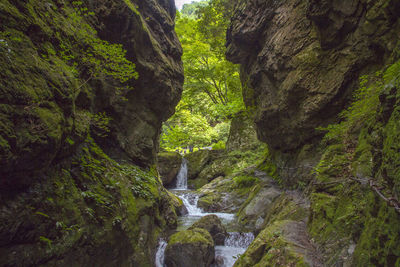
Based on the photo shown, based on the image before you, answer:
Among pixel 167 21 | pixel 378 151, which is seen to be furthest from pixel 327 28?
pixel 167 21

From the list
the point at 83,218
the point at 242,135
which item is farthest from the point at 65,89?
the point at 242,135

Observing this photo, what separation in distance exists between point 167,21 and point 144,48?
307 centimetres

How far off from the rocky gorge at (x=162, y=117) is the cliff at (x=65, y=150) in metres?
0.03

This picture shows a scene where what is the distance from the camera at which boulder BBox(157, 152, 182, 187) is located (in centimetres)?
1662

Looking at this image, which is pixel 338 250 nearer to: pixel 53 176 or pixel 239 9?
pixel 53 176

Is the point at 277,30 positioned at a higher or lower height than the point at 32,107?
higher

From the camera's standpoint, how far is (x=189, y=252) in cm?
586

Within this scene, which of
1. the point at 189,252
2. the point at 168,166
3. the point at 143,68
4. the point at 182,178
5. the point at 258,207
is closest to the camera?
the point at 189,252

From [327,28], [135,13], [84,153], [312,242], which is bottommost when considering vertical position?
[312,242]

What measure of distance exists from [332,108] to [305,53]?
220 centimetres

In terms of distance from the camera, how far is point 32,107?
10.1ft

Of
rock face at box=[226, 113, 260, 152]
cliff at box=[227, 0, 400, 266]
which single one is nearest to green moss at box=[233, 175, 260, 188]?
cliff at box=[227, 0, 400, 266]

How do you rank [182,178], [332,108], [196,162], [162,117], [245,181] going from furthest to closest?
[196,162] → [182,178] → [245,181] → [162,117] → [332,108]

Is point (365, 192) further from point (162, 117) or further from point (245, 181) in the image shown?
point (245, 181)
